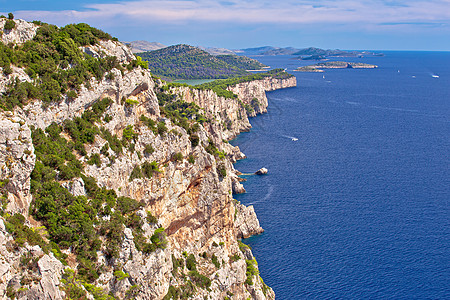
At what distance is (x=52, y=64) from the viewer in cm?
3722

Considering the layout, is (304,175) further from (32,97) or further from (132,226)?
(32,97)

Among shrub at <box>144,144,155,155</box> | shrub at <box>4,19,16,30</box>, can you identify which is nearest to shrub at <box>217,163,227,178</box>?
shrub at <box>144,144,155,155</box>

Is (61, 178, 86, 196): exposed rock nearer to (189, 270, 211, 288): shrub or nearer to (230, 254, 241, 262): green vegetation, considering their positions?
(189, 270, 211, 288): shrub

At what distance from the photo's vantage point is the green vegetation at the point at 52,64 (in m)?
32.8

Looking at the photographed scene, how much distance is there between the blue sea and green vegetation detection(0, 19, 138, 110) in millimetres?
45791

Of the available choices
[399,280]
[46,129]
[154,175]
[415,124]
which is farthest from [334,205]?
[415,124]

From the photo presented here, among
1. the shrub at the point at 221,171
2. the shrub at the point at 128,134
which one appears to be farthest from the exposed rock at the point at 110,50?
the shrub at the point at 221,171

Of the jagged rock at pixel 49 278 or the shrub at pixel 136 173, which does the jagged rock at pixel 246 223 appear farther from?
the jagged rock at pixel 49 278

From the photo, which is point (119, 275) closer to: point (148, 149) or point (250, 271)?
point (148, 149)

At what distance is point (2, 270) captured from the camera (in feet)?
73.5

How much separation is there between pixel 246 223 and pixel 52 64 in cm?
5588

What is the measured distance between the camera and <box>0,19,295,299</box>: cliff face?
2539 cm

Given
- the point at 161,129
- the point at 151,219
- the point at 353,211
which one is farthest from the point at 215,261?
the point at 353,211

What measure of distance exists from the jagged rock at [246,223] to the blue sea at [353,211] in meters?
1.79
